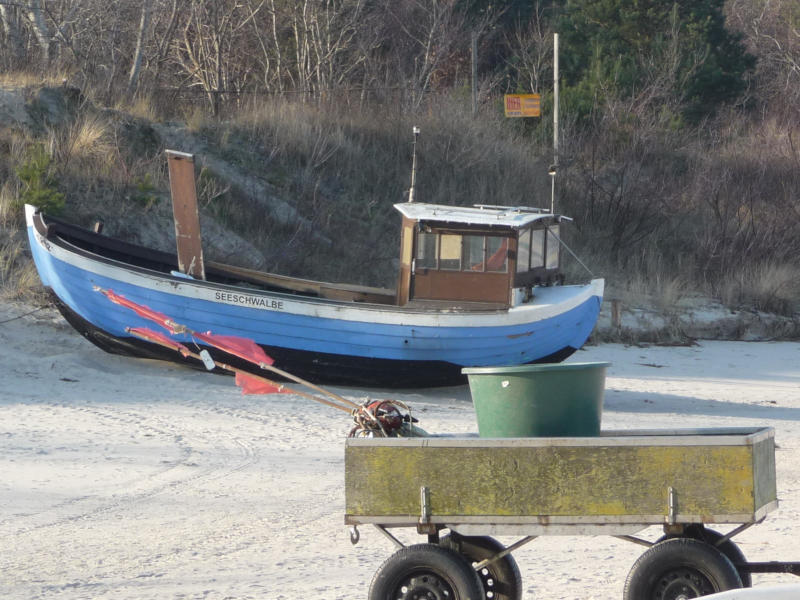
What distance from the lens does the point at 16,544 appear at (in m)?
6.86

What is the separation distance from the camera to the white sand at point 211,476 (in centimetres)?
610

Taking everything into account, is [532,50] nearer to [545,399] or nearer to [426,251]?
[426,251]

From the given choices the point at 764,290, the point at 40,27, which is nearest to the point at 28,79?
the point at 40,27

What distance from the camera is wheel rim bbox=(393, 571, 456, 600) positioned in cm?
486

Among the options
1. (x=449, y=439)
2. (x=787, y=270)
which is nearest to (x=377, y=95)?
(x=787, y=270)

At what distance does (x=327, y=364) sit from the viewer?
13.0 m

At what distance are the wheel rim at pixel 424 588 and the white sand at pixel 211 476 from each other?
80 cm

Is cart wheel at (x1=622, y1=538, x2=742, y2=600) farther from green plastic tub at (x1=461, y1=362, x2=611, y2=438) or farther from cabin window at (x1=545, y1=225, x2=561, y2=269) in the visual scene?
cabin window at (x1=545, y1=225, x2=561, y2=269)

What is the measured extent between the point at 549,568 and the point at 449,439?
68.8 inches

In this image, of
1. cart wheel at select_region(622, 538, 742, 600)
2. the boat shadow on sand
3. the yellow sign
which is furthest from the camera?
the yellow sign

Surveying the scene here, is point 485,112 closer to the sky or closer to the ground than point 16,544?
closer to the sky

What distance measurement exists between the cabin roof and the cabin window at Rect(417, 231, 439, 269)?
0.25 m

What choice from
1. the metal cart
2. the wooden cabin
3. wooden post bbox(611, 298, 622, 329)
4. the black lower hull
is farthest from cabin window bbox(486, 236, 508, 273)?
the metal cart

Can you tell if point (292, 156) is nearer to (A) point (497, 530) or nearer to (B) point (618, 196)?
(B) point (618, 196)
